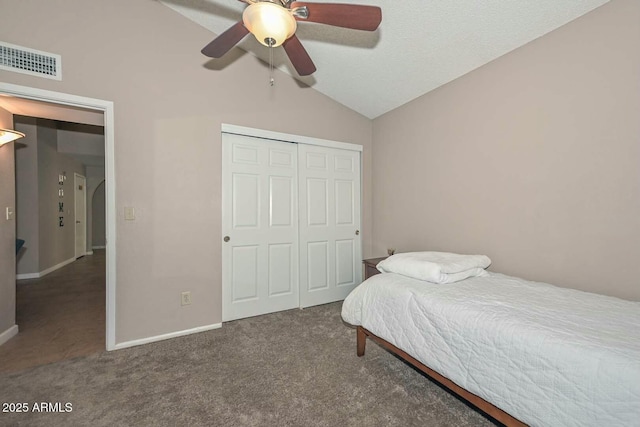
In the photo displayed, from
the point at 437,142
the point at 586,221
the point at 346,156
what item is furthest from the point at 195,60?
the point at 586,221

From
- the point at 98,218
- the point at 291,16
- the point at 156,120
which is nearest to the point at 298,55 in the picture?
the point at 291,16

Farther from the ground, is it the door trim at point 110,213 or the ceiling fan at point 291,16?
the ceiling fan at point 291,16

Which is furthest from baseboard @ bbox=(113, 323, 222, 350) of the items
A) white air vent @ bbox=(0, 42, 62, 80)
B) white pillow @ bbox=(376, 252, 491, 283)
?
white air vent @ bbox=(0, 42, 62, 80)

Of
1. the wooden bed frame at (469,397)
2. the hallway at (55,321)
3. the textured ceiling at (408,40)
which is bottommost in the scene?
the hallway at (55,321)

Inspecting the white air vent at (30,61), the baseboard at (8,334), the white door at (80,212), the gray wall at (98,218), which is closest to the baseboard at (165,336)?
the baseboard at (8,334)

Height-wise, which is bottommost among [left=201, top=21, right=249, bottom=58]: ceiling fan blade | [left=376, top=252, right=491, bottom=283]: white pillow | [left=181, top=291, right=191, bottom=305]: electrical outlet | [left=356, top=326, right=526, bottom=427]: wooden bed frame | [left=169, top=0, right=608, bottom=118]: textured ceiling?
[left=356, top=326, right=526, bottom=427]: wooden bed frame

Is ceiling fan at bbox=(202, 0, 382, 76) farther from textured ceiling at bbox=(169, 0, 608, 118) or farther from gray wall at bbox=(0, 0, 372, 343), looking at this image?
gray wall at bbox=(0, 0, 372, 343)

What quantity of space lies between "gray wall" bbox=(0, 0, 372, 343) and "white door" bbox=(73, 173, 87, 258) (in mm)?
5995

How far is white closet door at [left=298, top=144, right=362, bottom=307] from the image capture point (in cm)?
338

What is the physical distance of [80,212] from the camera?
7258 mm

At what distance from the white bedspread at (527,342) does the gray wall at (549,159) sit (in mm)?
374

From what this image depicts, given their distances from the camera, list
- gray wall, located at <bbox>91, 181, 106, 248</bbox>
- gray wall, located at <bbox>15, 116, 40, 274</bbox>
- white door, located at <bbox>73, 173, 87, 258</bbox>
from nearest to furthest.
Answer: gray wall, located at <bbox>15, 116, 40, 274</bbox>, white door, located at <bbox>73, 173, 87, 258</bbox>, gray wall, located at <bbox>91, 181, 106, 248</bbox>

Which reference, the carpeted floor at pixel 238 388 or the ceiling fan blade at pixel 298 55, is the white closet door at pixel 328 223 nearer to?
the carpeted floor at pixel 238 388

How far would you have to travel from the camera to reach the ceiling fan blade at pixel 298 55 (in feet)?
5.59
